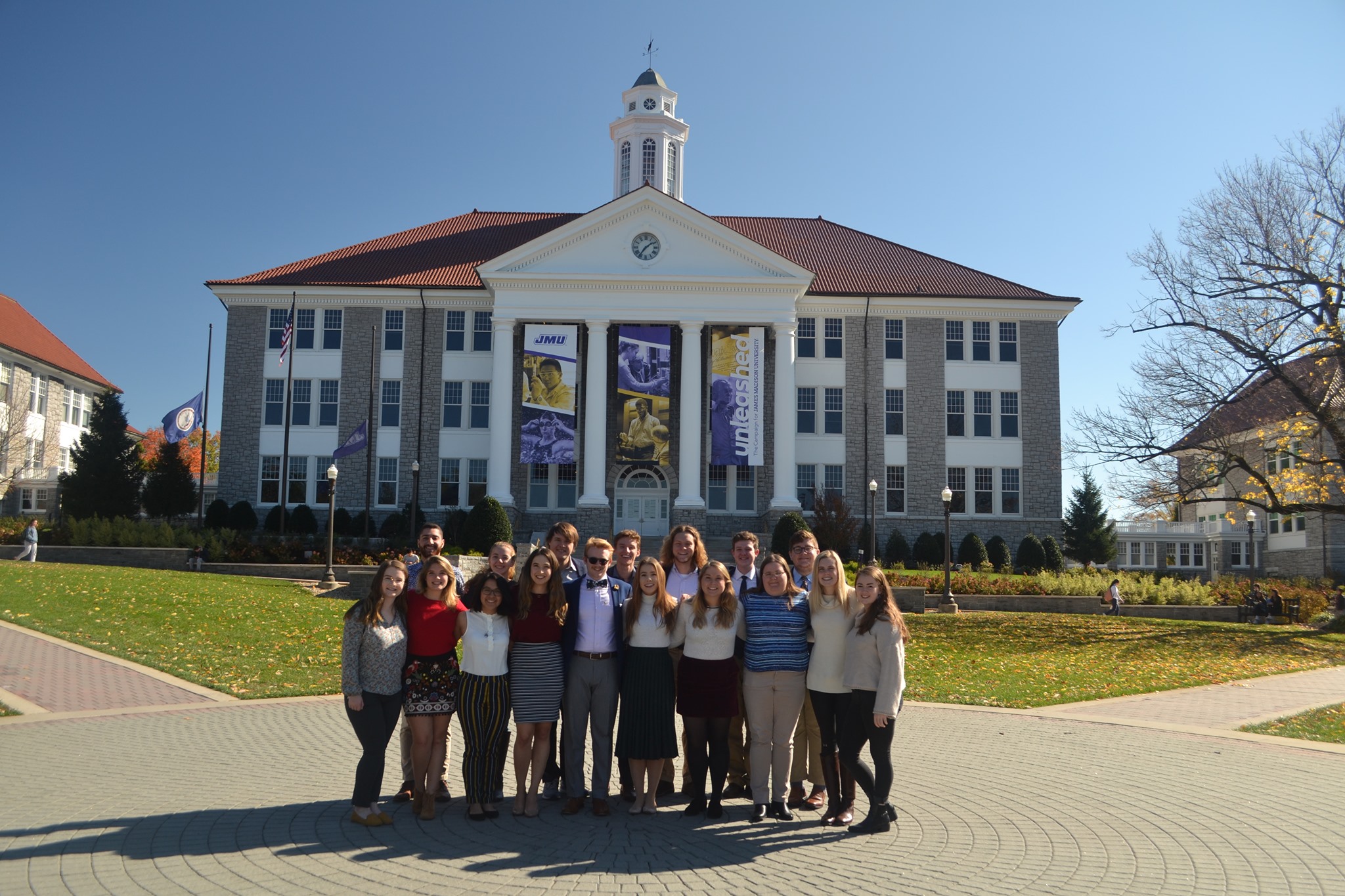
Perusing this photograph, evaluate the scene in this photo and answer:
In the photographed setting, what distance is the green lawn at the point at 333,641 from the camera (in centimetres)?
1453

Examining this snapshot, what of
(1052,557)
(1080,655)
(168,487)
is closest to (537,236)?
(168,487)

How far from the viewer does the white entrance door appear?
38438mm

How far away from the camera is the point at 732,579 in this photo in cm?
818

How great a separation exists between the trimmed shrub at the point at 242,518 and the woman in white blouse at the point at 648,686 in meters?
32.7

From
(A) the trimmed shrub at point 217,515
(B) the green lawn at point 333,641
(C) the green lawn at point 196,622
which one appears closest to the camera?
(C) the green lawn at point 196,622

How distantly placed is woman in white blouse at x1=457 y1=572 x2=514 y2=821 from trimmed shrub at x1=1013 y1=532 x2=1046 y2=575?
32.9 metres

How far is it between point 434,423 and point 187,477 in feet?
34.6

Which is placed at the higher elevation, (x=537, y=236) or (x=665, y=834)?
(x=537, y=236)

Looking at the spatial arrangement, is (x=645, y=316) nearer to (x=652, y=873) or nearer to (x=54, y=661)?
(x=54, y=661)

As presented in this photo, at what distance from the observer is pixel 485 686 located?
7.39 m

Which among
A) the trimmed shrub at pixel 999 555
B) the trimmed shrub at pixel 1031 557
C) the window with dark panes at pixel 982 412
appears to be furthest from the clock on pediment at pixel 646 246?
the trimmed shrub at pixel 1031 557

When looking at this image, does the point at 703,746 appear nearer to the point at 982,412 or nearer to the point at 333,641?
the point at 333,641

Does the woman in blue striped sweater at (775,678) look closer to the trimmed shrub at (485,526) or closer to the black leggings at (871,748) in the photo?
the black leggings at (871,748)

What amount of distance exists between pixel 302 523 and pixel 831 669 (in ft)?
108
